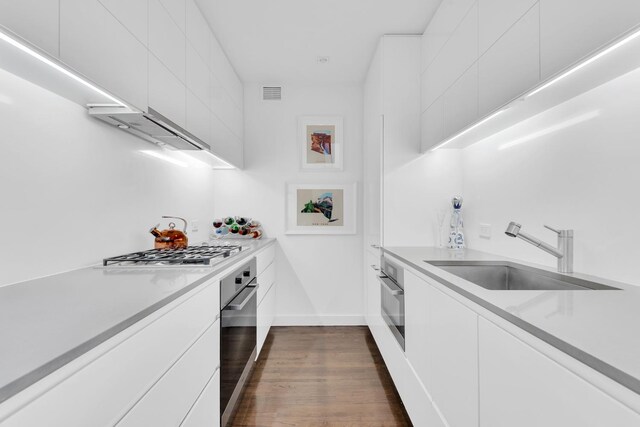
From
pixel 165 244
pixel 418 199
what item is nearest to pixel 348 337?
pixel 418 199

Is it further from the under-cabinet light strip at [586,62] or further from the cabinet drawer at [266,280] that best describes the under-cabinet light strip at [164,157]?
the under-cabinet light strip at [586,62]

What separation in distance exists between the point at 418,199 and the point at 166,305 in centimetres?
199

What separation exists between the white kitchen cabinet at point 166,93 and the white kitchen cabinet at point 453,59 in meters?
1.63

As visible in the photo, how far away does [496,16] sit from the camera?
4.63ft

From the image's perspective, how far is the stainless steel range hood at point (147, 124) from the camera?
1.31 meters

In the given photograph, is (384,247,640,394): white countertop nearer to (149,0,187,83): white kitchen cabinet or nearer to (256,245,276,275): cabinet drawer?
(256,245,276,275): cabinet drawer

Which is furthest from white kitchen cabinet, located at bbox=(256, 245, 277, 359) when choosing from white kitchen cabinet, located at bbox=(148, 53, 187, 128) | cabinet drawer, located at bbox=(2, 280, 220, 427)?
cabinet drawer, located at bbox=(2, 280, 220, 427)

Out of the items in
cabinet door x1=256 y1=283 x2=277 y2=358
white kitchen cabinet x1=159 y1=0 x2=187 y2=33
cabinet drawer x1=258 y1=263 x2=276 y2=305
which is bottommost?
cabinet door x1=256 y1=283 x2=277 y2=358

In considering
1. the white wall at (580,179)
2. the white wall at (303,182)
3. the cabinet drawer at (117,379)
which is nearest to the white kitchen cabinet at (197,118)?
the white wall at (303,182)

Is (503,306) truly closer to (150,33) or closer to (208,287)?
(208,287)

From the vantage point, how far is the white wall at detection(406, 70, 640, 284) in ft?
3.55

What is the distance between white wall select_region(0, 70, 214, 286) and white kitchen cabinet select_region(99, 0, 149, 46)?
1.34 feet

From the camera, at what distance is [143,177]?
71.4 inches

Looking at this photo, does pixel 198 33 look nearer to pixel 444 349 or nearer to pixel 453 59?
pixel 453 59
